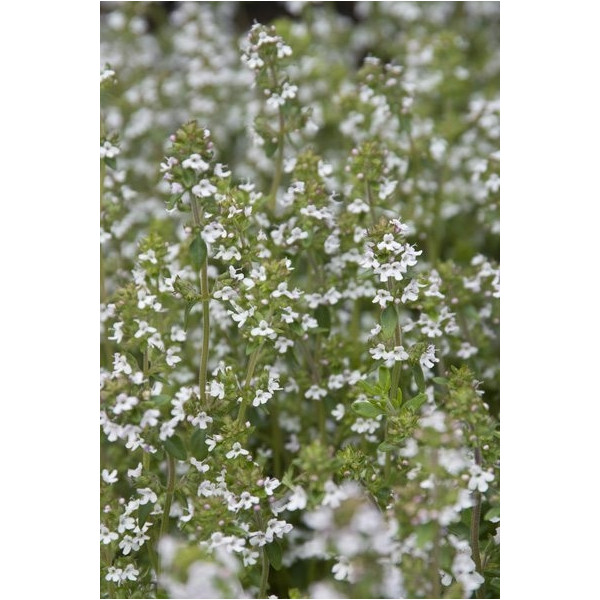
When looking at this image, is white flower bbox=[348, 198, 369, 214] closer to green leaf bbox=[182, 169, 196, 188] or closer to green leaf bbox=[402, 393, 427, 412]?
green leaf bbox=[182, 169, 196, 188]

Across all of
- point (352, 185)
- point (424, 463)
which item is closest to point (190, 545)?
point (424, 463)

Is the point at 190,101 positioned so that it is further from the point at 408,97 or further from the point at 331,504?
the point at 331,504

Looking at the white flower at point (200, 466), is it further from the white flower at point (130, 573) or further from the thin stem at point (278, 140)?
the thin stem at point (278, 140)

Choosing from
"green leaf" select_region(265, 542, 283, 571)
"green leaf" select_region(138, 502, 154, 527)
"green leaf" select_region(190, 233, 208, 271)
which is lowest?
"green leaf" select_region(265, 542, 283, 571)

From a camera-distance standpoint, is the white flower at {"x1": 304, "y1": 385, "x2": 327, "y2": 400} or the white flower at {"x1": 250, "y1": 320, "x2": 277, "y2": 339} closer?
the white flower at {"x1": 250, "y1": 320, "x2": 277, "y2": 339}

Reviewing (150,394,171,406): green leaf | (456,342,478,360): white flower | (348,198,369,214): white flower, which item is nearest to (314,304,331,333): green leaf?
(348,198,369,214): white flower

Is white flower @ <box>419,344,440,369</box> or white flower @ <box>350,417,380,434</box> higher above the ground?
white flower @ <box>419,344,440,369</box>
